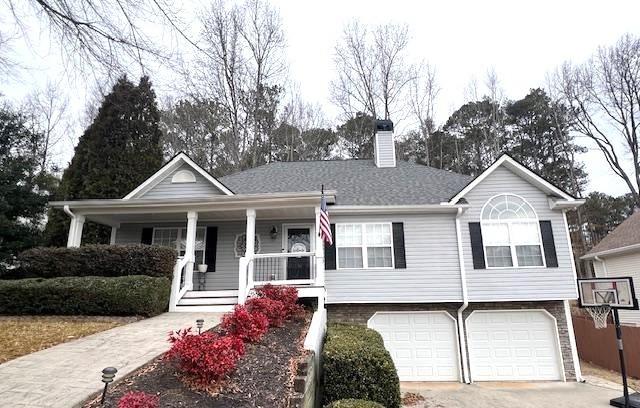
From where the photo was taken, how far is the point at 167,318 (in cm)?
797

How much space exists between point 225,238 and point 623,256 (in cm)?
1664

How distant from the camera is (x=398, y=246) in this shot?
10273mm

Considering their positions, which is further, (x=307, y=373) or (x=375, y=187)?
(x=375, y=187)

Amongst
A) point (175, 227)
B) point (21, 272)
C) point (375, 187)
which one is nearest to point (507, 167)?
point (375, 187)

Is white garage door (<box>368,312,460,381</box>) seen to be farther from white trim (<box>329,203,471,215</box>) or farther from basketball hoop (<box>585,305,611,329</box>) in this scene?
basketball hoop (<box>585,305,611,329</box>)

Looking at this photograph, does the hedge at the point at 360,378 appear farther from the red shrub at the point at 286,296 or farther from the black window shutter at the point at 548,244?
the black window shutter at the point at 548,244

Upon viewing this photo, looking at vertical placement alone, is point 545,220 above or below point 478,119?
below

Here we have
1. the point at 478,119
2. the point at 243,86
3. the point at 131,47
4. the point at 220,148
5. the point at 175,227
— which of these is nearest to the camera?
the point at 131,47

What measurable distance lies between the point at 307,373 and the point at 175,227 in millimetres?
8439

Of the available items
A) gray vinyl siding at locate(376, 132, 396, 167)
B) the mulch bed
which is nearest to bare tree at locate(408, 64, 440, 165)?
gray vinyl siding at locate(376, 132, 396, 167)

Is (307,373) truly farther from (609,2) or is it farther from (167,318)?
(609,2)

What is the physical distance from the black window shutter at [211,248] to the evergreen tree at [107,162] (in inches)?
206

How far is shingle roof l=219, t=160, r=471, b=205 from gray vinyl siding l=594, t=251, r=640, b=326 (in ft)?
26.8

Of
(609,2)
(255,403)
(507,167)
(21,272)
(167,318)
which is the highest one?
(609,2)
